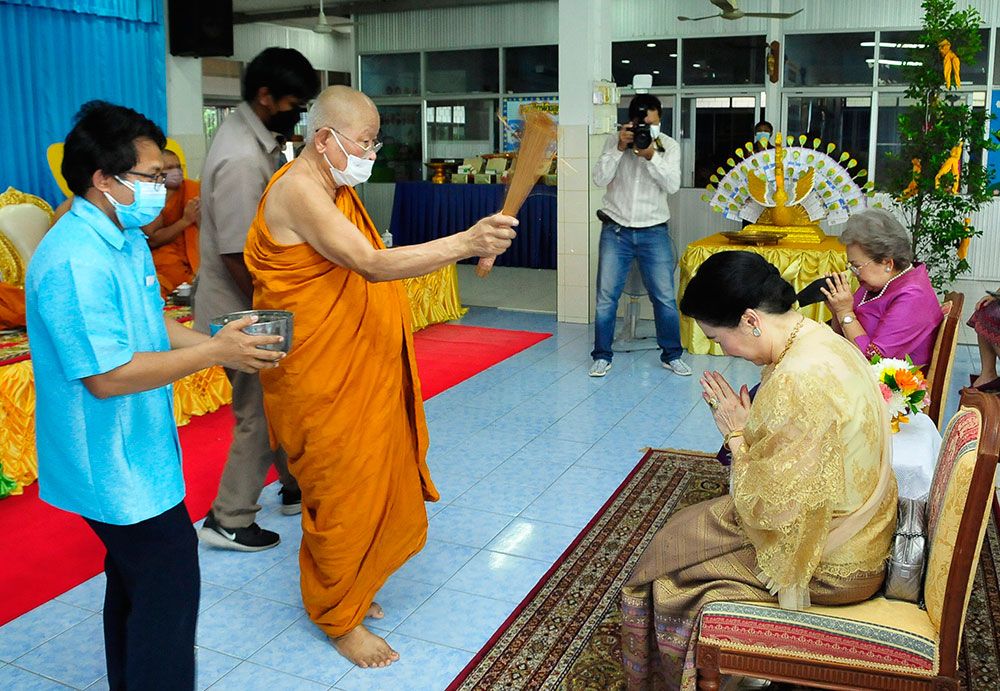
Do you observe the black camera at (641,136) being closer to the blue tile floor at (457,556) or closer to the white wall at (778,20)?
the blue tile floor at (457,556)

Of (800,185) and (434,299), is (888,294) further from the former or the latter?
(434,299)

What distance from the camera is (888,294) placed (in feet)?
10.2

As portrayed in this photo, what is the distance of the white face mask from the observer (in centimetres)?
246

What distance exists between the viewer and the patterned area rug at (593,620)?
8.00ft

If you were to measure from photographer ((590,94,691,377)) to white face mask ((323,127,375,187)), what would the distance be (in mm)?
3136

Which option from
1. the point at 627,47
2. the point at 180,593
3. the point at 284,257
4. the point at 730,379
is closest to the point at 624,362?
the point at 730,379

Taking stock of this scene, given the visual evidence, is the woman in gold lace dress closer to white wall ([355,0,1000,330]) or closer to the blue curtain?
the blue curtain

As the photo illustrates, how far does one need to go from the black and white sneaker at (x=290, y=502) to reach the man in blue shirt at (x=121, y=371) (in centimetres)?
158

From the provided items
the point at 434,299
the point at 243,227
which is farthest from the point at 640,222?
the point at 243,227

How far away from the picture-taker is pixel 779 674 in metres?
1.93

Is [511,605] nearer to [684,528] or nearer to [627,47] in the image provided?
[684,528]

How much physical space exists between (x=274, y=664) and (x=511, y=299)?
6.07 meters

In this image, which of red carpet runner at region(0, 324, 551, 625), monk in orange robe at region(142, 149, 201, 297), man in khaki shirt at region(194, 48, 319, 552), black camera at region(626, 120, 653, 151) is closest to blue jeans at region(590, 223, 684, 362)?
black camera at region(626, 120, 653, 151)

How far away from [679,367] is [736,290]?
140 inches
